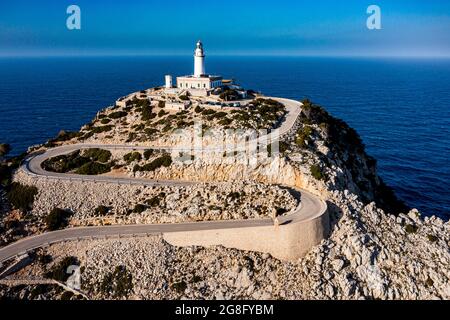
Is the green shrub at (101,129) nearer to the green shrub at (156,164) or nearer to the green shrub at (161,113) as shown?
the green shrub at (161,113)

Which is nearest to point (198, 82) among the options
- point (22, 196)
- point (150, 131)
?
point (150, 131)

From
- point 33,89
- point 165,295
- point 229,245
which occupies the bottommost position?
point 165,295

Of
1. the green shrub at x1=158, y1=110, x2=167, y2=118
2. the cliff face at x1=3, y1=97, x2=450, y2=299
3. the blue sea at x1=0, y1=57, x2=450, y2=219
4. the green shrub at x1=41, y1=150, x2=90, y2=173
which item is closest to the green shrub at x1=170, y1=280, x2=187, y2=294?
→ the cliff face at x1=3, y1=97, x2=450, y2=299

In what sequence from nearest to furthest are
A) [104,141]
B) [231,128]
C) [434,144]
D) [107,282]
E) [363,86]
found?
[107,282] < [231,128] < [104,141] < [434,144] < [363,86]

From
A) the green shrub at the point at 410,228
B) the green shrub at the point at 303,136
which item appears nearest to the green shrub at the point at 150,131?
the green shrub at the point at 303,136

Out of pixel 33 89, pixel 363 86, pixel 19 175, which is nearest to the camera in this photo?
pixel 19 175

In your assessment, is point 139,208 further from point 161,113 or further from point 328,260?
point 161,113

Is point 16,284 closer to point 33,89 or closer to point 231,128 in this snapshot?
point 231,128

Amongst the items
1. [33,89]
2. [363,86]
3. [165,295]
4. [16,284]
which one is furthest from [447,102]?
[33,89]
